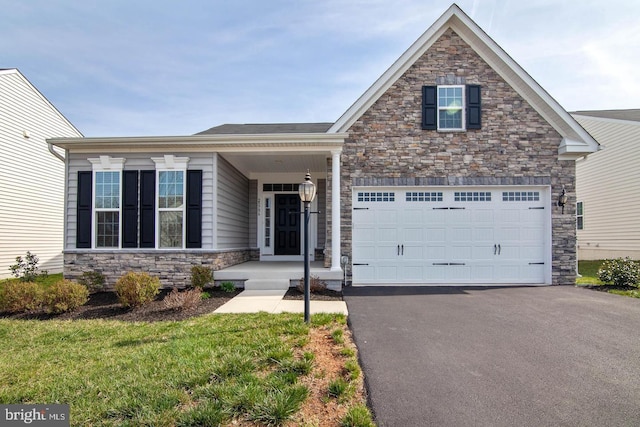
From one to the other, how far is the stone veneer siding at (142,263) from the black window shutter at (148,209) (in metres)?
0.31

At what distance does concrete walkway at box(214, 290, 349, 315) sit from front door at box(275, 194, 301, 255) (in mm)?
3971

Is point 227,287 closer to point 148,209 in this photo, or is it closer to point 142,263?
point 142,263

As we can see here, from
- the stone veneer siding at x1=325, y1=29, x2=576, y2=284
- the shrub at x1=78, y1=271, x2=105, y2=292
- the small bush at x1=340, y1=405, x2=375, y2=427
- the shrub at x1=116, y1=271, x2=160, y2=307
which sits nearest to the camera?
the small bush at x1=340, y1=405, x2=375, y2=427

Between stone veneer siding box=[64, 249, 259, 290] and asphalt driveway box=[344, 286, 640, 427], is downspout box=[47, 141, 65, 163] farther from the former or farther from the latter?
asphalt driveway box=[344, 286, 640, 427]

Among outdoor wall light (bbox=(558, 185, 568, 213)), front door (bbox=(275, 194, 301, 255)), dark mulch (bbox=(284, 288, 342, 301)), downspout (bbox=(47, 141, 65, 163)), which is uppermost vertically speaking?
downspout (bbox=(47, 141, 65, 163))

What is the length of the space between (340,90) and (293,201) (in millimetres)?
4509

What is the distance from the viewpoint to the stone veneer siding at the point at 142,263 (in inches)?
319

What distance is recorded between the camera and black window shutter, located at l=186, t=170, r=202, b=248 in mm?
8148

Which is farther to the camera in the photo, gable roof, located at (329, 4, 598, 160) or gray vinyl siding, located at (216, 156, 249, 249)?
gray vinyl siding, located at (216, 156, 249, 249)

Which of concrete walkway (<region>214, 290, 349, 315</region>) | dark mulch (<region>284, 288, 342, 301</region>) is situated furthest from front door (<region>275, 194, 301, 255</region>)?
concrete walkway (<region>214, 290, 349, 315</region>)

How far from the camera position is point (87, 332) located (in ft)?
16.2

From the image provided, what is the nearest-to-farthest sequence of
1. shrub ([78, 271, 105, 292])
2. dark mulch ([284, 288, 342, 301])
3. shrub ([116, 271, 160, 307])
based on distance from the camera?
1. shrub ([116, 271, 160, 307])
2. dark mulch ([284, 288, 342, 301])
3. shrub ([78, 271, 105, 292])

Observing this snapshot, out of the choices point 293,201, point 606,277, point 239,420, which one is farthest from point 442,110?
point 239,420

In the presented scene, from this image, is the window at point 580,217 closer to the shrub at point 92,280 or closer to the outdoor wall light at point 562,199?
the outdoor wall light at point 562,199
